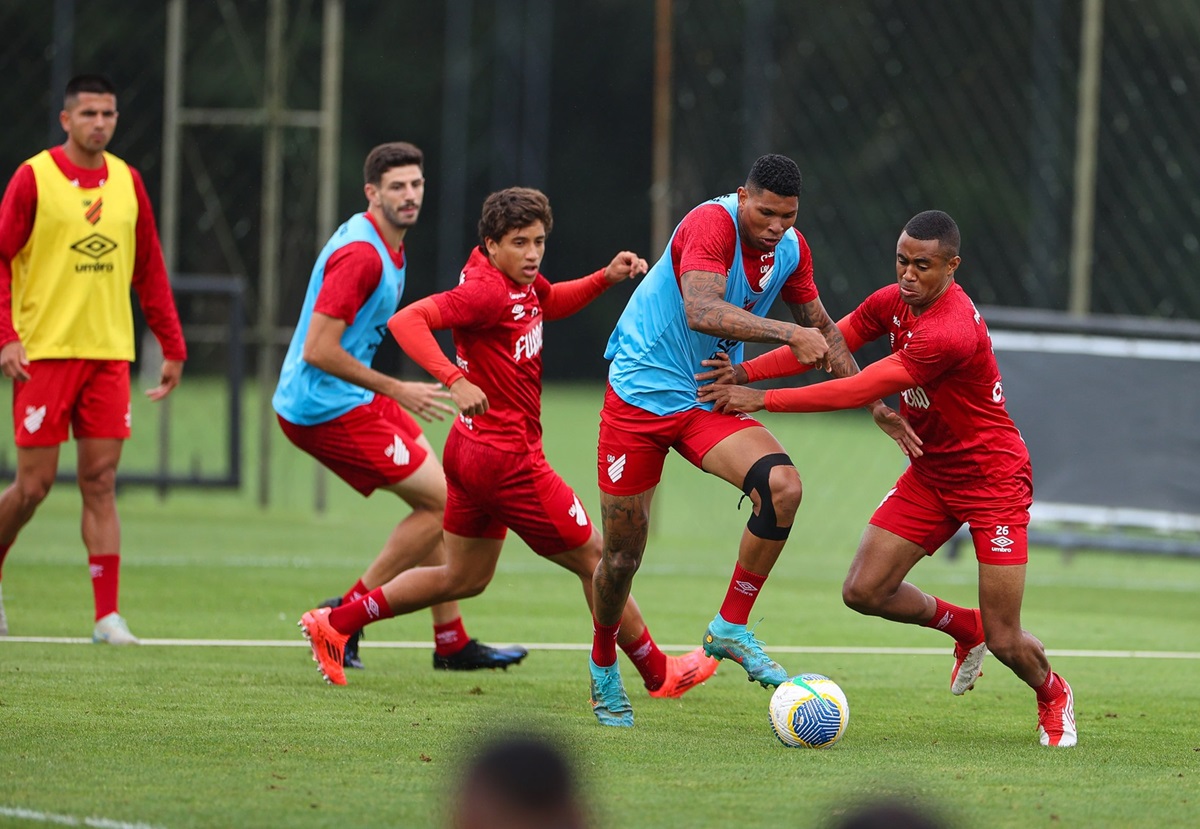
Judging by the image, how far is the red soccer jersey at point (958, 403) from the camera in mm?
6504

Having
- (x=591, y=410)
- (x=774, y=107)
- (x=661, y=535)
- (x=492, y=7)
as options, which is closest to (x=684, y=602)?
(x=661, y=535)

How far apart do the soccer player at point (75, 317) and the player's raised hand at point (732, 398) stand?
3.18 m

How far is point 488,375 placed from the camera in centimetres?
727

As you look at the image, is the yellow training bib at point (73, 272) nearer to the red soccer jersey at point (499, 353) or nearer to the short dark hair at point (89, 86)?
the short dark hair at point (89, 86)

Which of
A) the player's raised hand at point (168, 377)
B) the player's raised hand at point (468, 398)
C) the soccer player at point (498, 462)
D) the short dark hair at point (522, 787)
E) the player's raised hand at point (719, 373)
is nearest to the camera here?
the short dark hair at point (522, 787)

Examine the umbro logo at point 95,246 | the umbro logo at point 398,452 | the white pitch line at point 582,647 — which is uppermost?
the umbro logo at point 95,246

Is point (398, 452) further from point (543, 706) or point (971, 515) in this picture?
point (971, 515)

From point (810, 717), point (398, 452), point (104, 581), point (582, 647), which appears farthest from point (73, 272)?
point (810, 717)

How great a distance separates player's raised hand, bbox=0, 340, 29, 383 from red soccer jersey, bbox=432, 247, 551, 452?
2.41 m

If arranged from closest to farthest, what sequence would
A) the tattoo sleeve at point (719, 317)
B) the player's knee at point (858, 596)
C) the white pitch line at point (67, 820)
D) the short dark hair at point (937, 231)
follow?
the white pitch line at point (67, 820) → the tattoo sleeve at point (719, 317) → the short dark hair at point (937, 231) → the player's knee at point (858, 596)

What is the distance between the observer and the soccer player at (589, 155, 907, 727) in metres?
6.50

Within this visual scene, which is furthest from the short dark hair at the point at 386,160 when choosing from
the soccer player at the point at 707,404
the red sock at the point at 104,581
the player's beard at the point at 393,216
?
the red sock at the point at 104,581

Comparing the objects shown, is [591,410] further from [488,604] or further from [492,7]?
[488,604]

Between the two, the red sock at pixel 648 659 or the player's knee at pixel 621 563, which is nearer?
the player's knee at pixel 621 563
